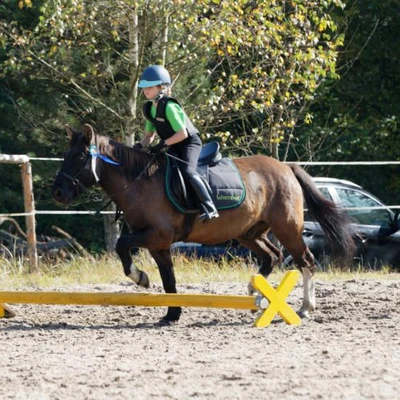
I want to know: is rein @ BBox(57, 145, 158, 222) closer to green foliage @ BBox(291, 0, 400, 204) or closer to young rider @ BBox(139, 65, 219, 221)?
young rider @ BBox(139, 65, 219, 221)

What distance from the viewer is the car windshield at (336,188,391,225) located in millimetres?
16391

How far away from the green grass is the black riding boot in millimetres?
3442

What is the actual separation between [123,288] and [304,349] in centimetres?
476

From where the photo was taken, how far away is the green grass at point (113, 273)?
1277cm

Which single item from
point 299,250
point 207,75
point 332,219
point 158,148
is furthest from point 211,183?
point 207,75

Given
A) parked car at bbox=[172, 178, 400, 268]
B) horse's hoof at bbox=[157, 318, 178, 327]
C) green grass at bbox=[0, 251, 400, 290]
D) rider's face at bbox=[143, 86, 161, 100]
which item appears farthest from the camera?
parked car at bbox=[172, 178, 400, 268]

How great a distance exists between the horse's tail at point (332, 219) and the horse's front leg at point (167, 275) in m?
1.77

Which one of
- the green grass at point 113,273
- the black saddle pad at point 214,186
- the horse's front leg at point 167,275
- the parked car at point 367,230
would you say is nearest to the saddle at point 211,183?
the black saddle pad at point 214,186

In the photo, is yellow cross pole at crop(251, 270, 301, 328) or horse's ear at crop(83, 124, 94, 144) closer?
yellow cross pole at crop(251, 270, 301, 328)

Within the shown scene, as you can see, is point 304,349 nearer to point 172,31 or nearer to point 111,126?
point 172,31

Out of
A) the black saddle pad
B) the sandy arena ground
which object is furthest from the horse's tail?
the black saddle pad

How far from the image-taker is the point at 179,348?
792 cm

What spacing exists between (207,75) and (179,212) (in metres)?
8.53

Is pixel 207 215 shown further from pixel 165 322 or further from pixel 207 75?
pixel 207 75
